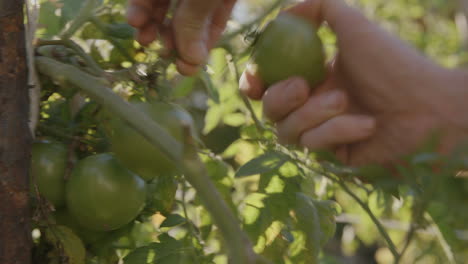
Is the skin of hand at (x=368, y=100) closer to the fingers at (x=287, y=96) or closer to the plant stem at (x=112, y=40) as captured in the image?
the fingers at (x=287, y=96)

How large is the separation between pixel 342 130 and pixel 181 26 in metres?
0.30

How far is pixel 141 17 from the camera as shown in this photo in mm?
904

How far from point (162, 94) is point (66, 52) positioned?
0.56ft

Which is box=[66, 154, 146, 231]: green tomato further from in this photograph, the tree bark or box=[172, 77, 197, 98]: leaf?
box=[172, 77, 197, 98]: leaf

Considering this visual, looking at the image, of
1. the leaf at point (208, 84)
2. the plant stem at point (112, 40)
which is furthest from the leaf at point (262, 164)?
the plant stem at point (112, 40)

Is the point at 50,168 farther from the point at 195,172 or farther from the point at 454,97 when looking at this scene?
the point at 454,97

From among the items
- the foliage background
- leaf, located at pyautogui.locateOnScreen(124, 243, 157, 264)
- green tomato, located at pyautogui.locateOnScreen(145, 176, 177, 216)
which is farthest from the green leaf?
leaf, located at pyautogui.locateOnScreen(124, 243, 157, 264)

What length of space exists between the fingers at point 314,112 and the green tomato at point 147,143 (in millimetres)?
165

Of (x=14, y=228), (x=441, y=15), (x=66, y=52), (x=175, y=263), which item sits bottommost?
(x=441, y=15)

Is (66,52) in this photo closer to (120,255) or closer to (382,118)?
(120,255)

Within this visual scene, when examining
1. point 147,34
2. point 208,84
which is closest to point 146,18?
point 147,34

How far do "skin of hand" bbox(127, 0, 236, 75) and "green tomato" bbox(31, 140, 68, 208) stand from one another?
227 millimetres

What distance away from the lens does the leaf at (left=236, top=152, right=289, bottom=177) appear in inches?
32.6

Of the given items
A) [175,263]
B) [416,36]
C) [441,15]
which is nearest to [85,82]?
[175,263]
